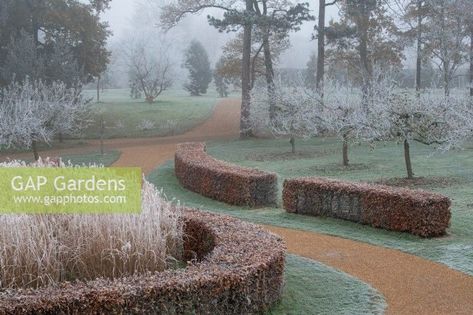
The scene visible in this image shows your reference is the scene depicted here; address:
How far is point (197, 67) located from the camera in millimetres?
50781

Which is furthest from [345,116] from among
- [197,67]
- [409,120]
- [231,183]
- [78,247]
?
[197,67]

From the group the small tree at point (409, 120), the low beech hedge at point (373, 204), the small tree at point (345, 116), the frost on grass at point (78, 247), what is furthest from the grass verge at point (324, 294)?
the small tree at point (345, 116)

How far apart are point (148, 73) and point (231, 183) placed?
32.9 m

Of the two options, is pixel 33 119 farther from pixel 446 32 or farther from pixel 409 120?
pixel 446 32

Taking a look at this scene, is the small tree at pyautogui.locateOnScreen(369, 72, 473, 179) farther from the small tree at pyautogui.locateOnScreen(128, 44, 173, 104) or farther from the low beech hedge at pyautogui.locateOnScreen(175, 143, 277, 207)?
the small tree at pyautogui.locateOnScreen(128, 44, 173, 104)

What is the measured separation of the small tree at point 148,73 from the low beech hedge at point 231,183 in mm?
28045

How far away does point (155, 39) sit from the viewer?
54906mm

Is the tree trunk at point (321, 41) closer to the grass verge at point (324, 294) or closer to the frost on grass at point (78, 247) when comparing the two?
the grass verge at point (324, 294)

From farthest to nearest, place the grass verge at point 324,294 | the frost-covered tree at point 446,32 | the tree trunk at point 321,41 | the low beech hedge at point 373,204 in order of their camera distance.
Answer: the tree trunk at point 321,41
the frost-covered tree at point 446,32
the low beech hedge at point 373,204
the grass verge at point 324,294

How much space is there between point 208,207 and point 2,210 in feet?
20.1

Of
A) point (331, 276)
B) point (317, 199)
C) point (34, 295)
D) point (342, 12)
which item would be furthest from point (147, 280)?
point (342, 12)

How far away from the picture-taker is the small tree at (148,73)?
42900mm

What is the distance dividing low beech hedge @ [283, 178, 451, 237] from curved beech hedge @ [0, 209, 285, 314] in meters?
3.39

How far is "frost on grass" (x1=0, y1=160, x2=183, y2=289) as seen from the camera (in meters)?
5.43
